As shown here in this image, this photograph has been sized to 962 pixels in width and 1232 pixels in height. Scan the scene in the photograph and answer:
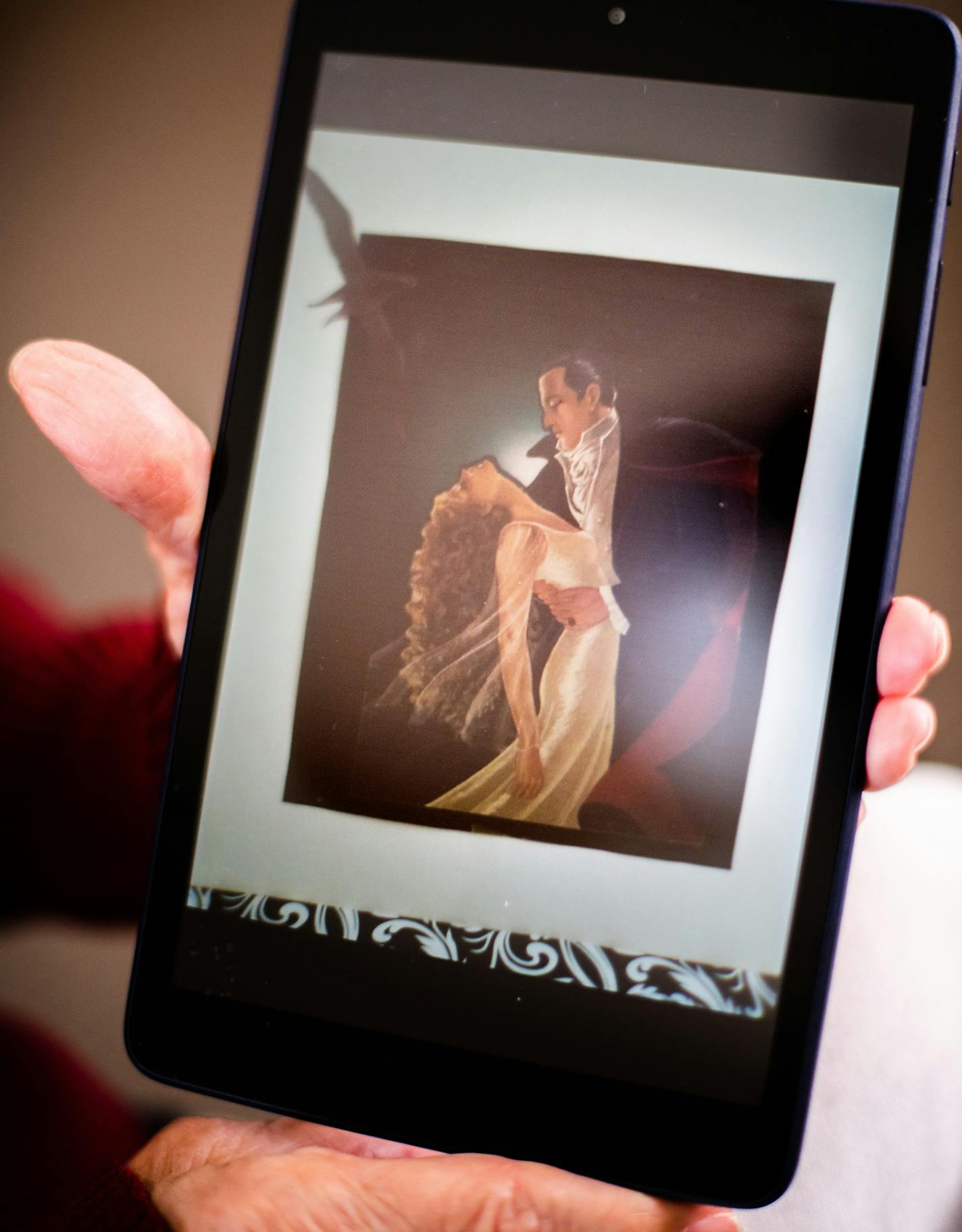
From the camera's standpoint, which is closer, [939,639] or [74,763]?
[939,639]

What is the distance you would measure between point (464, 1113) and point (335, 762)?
13 cm

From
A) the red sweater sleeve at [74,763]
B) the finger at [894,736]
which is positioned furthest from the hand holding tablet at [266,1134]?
the red sweater sleeve at [74,763]

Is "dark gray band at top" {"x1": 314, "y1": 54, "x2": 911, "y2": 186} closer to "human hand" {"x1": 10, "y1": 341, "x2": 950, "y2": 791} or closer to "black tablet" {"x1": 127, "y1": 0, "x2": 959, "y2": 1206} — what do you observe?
"black tablet" {"x1": 127, "y1": 0, "x2": 959, "y2": 1206}

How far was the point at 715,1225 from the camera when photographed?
A: 11.1 inches

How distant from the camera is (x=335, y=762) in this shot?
31 cm

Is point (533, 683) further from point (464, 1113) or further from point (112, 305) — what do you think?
point (112, 305)

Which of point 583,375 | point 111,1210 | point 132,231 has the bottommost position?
point 111,1210

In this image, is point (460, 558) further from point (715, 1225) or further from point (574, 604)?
Answer: point (715, 1225)

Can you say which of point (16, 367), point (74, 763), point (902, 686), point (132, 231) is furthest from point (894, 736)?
point (132, 231)

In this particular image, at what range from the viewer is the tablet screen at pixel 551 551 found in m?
0.29

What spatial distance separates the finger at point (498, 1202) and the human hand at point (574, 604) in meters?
0.18

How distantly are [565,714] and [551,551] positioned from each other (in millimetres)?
58

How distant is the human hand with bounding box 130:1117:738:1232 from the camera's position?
0.27 m

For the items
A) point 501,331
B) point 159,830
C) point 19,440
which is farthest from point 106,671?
point 501,331
